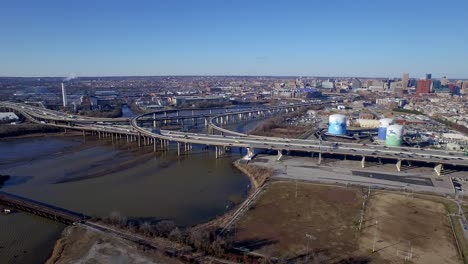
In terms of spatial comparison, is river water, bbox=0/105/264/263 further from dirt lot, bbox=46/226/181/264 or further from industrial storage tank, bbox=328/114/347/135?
industrial storage tank, bbox=328/114/347/135

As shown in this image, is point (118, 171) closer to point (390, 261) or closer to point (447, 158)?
point (390, 261)

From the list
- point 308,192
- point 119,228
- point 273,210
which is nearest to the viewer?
point 119,228

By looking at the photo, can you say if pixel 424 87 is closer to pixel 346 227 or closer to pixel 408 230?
pixel 408 230

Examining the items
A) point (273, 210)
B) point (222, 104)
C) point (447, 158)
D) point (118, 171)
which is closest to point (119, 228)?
point (273, 210)

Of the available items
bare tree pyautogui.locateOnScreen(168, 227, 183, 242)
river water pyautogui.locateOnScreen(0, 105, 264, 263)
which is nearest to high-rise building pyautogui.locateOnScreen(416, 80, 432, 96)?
river water pyautogui.locateOnScreen(0, 105, 264, 263)

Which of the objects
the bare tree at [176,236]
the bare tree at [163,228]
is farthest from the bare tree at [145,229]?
the bare tree at [176,236]

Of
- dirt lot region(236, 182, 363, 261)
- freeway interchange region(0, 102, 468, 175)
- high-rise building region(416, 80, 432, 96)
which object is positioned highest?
high-rise building region(416, 80, 432, 96)

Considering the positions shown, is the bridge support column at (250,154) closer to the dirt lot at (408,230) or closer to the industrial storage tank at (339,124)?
the dirt lot at (408,230)

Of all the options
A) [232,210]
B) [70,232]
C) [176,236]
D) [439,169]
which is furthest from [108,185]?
[439,169]
